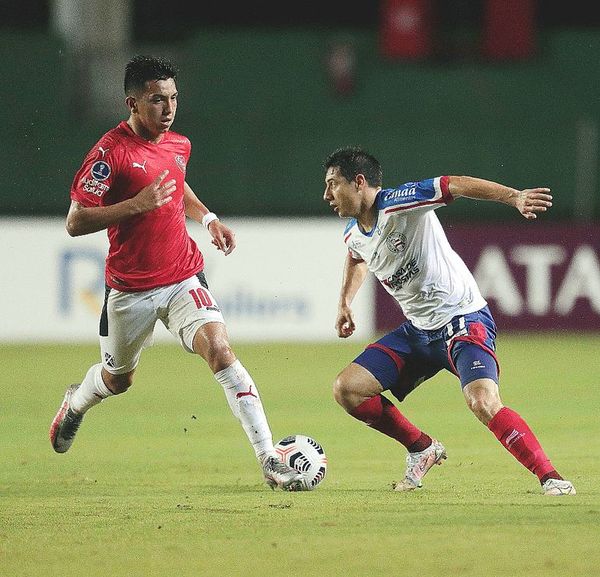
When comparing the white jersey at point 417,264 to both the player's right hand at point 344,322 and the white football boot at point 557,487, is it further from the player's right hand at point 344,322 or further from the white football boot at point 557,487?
the white football boot at point 557,487

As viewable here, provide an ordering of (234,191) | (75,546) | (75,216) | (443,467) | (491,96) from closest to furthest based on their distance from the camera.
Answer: (75,546), (75,216), (443,467), (234,191), (491,96)

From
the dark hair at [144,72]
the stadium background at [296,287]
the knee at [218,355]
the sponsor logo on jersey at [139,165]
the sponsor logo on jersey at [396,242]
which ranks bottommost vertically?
the stadium background at [296,287]

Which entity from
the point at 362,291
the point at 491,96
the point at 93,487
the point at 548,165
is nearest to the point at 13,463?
the point at 93,487

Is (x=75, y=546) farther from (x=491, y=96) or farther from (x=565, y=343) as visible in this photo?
(x=491, y=96)

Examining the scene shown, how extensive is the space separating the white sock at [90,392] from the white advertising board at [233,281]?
24.8 ft

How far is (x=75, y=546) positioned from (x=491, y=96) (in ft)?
48.6

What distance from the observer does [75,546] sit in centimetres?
534

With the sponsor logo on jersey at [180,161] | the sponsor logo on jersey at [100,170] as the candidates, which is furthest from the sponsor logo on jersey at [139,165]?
the sponsor logo on jersey at [180,161]

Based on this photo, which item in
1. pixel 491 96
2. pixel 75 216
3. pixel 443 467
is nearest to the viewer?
pixel 75 216

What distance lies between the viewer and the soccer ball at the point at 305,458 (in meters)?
6.75

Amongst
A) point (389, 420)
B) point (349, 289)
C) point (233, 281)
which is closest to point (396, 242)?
point (349, 289)

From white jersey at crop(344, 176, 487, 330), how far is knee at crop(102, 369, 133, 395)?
5.18 feet

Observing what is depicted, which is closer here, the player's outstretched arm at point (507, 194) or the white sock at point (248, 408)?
the player's outstretched arm at point (507, 194)

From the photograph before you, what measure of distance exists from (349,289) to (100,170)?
1.52 m
